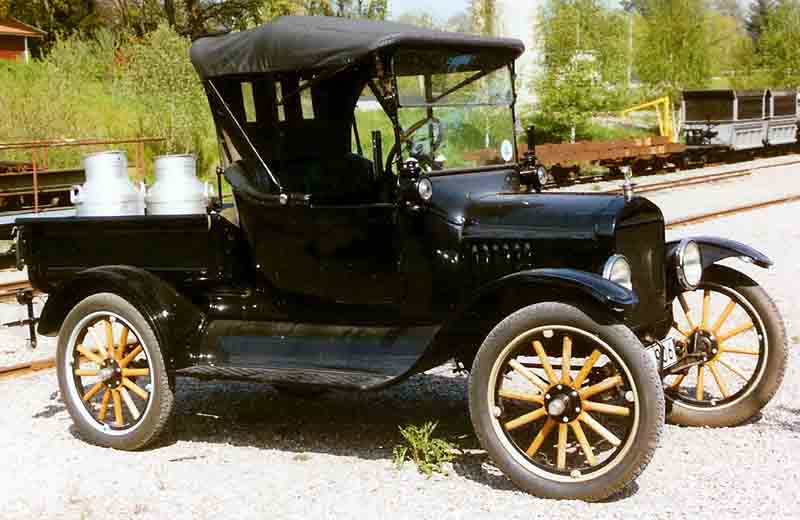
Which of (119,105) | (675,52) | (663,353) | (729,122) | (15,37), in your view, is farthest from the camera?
(675,52)

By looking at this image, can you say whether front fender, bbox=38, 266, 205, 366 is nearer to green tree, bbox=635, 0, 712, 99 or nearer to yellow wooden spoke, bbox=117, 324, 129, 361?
yellow wooden spoke, bbox=117, 324, 129, 361

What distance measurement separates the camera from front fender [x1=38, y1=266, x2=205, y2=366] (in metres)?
5.84

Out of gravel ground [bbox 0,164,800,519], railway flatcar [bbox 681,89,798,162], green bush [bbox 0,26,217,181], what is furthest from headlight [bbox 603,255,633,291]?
railway flatcar [bbox 681,89,798,162]

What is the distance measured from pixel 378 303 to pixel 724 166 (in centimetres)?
2771

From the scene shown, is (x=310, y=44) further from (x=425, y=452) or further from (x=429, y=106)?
(x=425, y=452)

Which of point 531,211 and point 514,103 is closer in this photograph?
point 531,211

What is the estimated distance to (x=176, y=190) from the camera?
6.52 meters

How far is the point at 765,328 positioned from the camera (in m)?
5.89

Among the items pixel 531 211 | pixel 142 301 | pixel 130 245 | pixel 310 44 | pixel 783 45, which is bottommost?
pixel 142 301

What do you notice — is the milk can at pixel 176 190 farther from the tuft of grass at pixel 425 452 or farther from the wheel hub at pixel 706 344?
the wheel hub at pixel 706 344

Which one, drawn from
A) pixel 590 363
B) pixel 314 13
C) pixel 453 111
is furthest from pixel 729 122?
pixel 590 363

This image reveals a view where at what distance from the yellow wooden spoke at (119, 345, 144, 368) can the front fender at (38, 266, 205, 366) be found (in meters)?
0.23

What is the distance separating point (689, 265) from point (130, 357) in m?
3.19

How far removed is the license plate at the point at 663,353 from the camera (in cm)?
523
